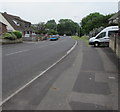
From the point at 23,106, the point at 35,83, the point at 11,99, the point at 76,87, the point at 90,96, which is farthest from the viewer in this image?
the point at 35,83

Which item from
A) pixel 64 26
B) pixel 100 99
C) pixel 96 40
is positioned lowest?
pixel 100 99

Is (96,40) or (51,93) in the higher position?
(96,40)

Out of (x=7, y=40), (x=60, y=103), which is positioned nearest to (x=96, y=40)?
(x=7, y=40)

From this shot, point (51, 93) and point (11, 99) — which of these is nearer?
point (11, 99)

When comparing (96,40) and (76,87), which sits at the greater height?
(96,40)

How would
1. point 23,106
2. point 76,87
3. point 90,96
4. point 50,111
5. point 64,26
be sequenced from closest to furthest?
point 50,111
point 23,106
point 90,96
point 76,87
point 64,26

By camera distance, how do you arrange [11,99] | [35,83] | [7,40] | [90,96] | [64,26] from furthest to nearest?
[64,26]
[7,40]
[35,83]
[90,96]
[11,99]

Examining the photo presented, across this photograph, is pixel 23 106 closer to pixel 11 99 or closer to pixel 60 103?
pixel 11 99

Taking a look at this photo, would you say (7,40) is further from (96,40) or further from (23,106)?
(23,106)

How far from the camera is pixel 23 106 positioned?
12.4ft

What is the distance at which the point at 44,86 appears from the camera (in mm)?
5270

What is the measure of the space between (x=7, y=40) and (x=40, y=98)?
81.5 feet

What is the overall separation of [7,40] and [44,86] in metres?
23.9

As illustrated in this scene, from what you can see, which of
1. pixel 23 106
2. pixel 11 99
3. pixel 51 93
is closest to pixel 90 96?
pixel 51 93
